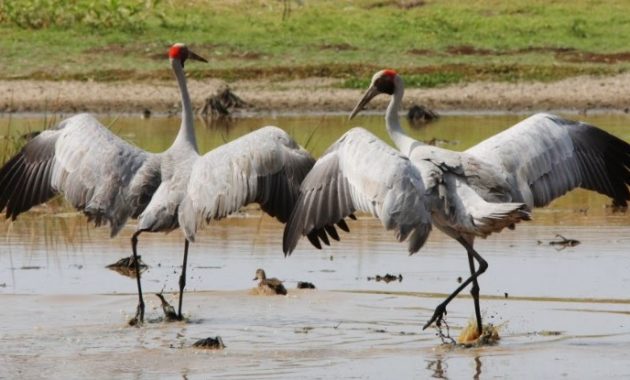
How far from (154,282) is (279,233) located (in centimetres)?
186

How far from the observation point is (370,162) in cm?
812

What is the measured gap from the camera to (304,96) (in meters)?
21.3

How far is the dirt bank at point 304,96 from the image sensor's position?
2083 centimetres

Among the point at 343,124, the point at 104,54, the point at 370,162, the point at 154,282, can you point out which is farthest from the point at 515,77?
the point at 370,162

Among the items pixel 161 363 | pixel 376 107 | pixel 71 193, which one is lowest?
pixel 161 363

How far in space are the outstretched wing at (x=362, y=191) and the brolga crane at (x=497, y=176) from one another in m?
0.01

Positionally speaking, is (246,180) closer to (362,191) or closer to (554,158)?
(362,191)

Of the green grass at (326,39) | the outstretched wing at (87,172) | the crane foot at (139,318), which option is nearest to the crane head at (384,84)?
the outstretched wing at (87,172)

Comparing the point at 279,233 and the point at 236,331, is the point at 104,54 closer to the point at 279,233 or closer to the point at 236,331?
the point at 279,233

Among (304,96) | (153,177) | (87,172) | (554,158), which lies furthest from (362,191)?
(304,96)

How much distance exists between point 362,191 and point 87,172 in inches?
76.4

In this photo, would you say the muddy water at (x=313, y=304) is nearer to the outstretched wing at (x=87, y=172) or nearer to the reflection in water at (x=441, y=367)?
the reflection in water at (x=441, y=367)

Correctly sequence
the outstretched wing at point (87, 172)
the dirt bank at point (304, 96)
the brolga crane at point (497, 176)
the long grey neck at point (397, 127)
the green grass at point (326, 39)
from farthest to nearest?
the green grass at point (326, 39)
the dirt bank at point (304, 96)
the outstretched wing at point (87, 172)
the long grey neck at point (397, 127)
the brolga crane at point (497, 176)

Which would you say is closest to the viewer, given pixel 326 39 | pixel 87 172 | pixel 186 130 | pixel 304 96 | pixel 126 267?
pixel 87 172
